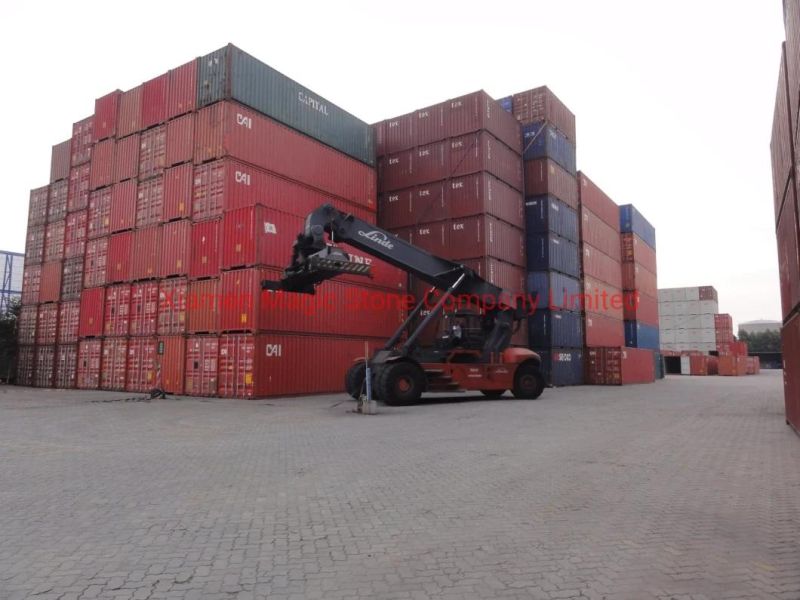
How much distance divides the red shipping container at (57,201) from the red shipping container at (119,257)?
6.82m

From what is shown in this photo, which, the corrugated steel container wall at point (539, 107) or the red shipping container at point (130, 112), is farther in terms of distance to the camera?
the corrugated steel container wall at point (539, 107)

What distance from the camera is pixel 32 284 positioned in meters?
27.7

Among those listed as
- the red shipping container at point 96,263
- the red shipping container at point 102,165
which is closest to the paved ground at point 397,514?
the red shipping container at point 96,263

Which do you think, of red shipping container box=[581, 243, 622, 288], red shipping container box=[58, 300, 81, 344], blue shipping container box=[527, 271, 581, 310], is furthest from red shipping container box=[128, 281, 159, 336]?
red shipping container box=[581, 243, 622, 288]

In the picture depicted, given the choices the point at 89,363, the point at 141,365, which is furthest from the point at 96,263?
the point at 141,365

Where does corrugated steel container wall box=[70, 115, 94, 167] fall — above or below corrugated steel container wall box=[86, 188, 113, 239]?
above

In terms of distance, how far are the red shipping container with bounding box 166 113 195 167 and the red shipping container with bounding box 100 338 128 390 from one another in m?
7.66

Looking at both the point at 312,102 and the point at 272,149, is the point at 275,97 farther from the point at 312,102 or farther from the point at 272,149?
the point at 272,149

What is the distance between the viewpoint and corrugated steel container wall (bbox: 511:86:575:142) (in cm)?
2909

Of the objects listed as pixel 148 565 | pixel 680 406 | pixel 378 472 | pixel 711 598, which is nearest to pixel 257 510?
pixel 148 565

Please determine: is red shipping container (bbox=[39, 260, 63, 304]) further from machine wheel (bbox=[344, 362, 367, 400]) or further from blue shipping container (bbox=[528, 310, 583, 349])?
blue shipping container (bbox=[528, 310, 583, 349])

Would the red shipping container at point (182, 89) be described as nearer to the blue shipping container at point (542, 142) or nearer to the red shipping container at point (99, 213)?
the red shipping container at point (99, 213)

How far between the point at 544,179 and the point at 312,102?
1276cm

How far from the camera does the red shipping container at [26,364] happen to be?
26.6 m
